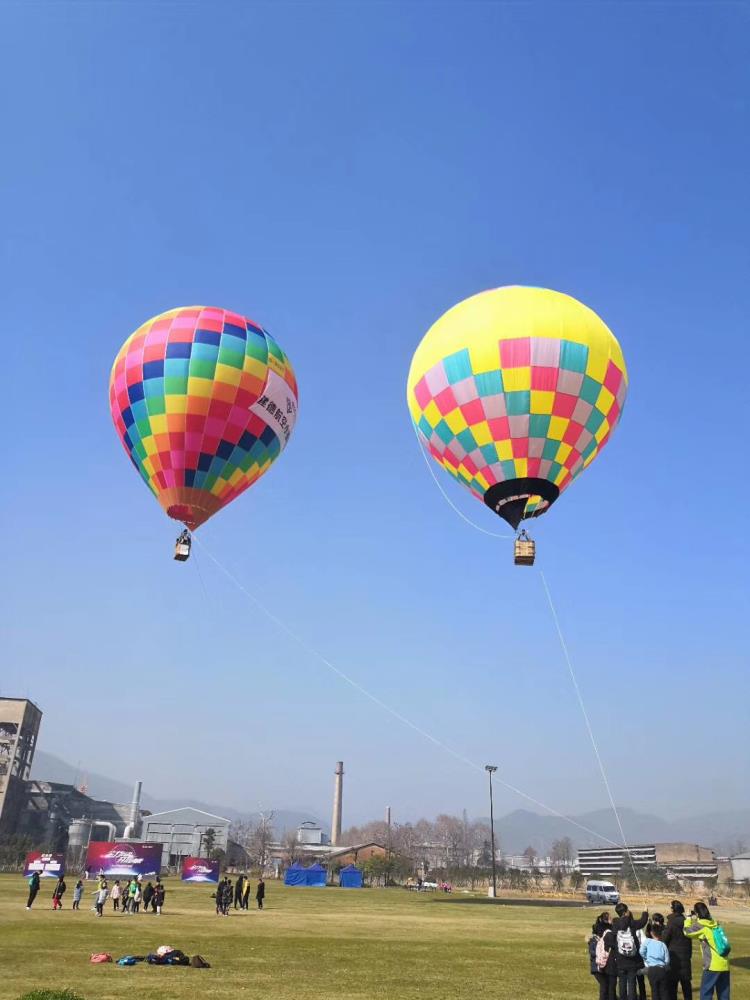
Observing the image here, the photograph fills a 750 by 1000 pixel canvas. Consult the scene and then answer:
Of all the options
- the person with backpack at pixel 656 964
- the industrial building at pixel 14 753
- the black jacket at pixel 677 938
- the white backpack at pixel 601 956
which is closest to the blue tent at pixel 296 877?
the industrial building at pixel 14 753

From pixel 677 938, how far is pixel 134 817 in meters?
137

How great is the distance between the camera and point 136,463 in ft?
96.3

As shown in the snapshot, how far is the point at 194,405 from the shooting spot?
27875 millimetres

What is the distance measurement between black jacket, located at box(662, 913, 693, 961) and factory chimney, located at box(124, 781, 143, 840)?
12071 cm

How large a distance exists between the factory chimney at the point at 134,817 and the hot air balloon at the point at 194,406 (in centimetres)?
10696

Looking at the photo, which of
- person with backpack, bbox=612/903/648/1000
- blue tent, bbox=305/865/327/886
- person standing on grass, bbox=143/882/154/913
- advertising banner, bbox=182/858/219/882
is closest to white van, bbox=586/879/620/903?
blue tent, bbox=305/865/327/886

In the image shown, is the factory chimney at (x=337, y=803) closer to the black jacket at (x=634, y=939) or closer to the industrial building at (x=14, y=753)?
the industrial building at (x=14, y=753)

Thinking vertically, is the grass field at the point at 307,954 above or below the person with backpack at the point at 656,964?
below

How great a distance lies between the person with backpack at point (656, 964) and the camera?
40.0ft

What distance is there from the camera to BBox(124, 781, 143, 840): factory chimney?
4844 inches

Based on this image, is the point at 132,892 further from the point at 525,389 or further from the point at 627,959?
the point at 525,389

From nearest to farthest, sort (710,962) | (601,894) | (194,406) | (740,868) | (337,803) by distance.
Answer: (710,962) < (194,406) < (601,894) < (740,868) < (337,803)

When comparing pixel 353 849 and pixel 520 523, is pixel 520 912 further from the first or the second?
pixel 353 849

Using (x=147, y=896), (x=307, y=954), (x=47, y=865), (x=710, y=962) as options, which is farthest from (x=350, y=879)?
(x=710, y=962)
